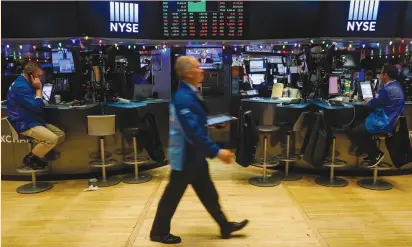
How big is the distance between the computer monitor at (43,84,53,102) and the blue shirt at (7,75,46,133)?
0.92 metres

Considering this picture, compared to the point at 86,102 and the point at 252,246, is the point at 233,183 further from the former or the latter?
the point at 86,102

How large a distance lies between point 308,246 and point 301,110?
260cm

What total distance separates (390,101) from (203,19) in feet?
10.6

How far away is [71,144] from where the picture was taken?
5.21 m

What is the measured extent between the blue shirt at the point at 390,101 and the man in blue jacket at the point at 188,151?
264 cm

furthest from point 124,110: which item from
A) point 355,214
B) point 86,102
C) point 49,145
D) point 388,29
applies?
point 388,29

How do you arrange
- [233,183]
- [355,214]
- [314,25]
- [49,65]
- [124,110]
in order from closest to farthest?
[355,214] < [233,183] < [124,110] < [314,25] < [49,65]

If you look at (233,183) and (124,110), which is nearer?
(233,183)

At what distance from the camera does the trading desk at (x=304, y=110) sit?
5273mm

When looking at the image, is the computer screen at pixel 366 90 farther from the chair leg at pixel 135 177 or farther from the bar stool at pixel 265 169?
the chair leg at pixel 135 177

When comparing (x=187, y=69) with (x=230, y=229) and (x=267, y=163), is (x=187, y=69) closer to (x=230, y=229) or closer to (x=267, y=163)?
(x=230, y=229)

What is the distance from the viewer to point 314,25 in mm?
5910

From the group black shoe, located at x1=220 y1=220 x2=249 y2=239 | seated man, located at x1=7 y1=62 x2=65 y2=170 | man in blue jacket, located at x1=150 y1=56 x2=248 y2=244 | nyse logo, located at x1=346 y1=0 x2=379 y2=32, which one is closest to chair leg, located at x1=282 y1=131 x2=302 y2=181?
black shoe, located at x1=220 y1=220 x2=249 y2=239

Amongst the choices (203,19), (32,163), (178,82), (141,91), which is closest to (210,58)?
(203,19)
